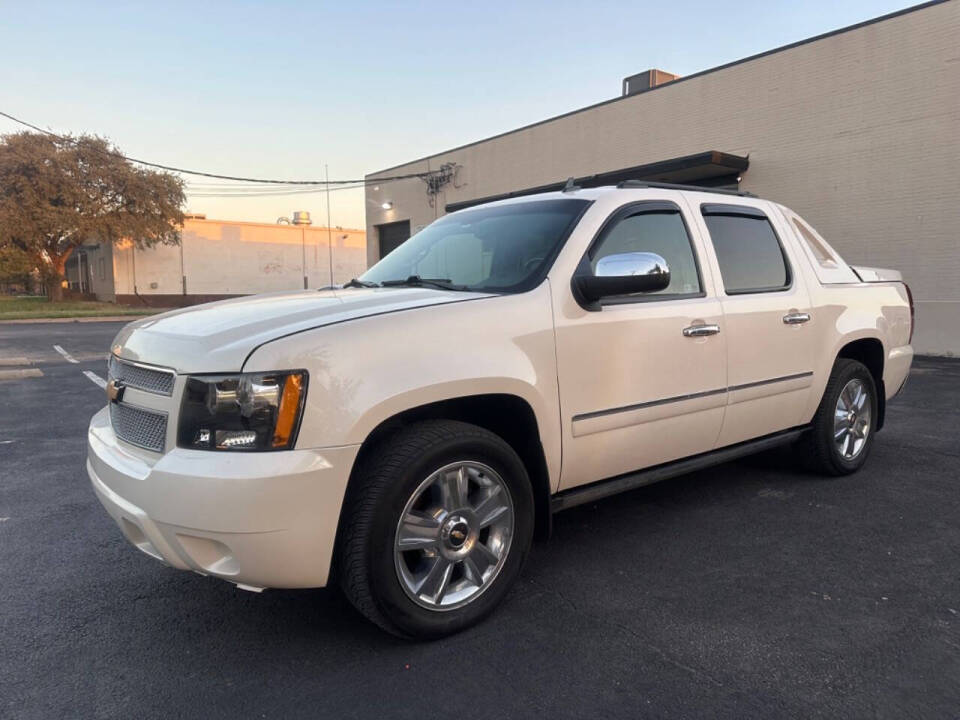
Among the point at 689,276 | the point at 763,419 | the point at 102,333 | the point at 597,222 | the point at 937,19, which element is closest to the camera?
the point at 597,222

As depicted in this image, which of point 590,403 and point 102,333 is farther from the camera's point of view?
point 102,333

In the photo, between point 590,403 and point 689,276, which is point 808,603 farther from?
point 689,276

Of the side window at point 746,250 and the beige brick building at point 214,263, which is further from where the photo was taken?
the beige brick building at point 214,263

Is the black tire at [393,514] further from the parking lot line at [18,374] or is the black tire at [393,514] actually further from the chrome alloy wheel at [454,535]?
the parking lot line at [18,374]

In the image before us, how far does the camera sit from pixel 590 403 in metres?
3.07

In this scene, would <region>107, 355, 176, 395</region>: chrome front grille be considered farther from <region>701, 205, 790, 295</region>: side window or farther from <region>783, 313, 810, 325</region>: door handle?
<region>783, 313, 810, 325</region>: door handle

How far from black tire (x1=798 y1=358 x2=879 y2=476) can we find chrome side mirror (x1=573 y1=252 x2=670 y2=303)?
7.04 ft

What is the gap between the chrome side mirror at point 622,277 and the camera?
2967 millimetres

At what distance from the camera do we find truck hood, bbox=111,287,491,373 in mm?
2367

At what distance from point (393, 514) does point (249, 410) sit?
64cm

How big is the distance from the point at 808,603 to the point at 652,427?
1.02 meters

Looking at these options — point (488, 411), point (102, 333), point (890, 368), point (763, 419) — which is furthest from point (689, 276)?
point (102, 333)

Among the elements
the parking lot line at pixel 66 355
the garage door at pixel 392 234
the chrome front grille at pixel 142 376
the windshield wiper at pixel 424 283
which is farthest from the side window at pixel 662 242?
the garage door at pixel 392 234

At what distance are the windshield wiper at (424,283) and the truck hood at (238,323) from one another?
0.11 metres
